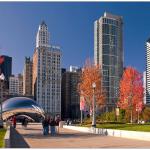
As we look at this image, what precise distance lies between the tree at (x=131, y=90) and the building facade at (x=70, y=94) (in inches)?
4264

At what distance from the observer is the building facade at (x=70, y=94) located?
552 ft

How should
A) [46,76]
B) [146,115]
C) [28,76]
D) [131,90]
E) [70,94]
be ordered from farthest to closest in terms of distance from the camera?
[28,76] < [70,94] < [46,76] < [146,115] < [131,90]

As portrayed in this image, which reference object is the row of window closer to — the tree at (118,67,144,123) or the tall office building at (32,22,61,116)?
the tall office building at (32,22,61,116)

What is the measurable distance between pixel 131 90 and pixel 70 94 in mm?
115898

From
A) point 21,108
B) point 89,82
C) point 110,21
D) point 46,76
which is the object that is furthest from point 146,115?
point 46,76

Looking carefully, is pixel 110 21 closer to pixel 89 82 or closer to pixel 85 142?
pixel 89 82

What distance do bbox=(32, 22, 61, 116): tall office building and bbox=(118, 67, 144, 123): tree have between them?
84873 mm

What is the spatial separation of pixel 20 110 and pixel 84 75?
166ft

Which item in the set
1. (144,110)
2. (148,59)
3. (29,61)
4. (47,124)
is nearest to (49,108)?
Answer: (29,61)

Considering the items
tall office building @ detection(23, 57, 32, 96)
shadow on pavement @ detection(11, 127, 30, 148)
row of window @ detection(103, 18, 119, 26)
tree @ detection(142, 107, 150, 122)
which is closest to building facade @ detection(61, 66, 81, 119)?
tall office building @ detection(23, 57, 32, 96)

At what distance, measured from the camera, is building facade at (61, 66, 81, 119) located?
168250 mm

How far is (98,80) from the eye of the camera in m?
56.5

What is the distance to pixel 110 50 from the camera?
148 metres

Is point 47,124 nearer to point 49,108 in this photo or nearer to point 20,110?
point 20,110
